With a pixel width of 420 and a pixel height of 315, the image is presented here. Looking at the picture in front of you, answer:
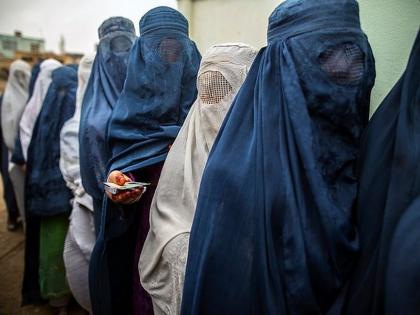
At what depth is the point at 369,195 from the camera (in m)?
0.78

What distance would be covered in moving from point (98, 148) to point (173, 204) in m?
0.72

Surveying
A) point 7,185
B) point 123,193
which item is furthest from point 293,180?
point 7,185

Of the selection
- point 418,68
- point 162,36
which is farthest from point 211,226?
point 162,36

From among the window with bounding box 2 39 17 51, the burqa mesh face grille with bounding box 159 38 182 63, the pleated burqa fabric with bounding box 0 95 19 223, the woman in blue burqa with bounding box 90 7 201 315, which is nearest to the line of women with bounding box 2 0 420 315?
the woman in blue burqa with bounding box 90 7 201 315

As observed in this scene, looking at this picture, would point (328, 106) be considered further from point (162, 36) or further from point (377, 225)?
point (162, 36)

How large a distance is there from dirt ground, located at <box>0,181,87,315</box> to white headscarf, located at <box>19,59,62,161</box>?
1143 millimetres

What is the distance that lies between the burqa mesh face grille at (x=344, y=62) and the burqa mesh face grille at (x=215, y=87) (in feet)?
1.29

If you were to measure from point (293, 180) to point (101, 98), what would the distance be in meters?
1.38

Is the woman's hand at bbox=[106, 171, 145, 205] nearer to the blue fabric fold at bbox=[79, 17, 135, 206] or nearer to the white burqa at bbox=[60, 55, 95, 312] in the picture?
the blue fabric fold at bbox=[79, 17, 135, 206]

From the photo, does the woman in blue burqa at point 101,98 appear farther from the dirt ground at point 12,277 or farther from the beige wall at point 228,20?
the dirt ground at point 12,277

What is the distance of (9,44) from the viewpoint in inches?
757

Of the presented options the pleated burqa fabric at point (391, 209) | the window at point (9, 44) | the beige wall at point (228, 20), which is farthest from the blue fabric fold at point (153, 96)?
the window at point (9, 44)

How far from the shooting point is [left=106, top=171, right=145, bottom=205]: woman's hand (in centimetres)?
135

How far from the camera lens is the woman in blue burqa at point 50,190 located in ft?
7.10
